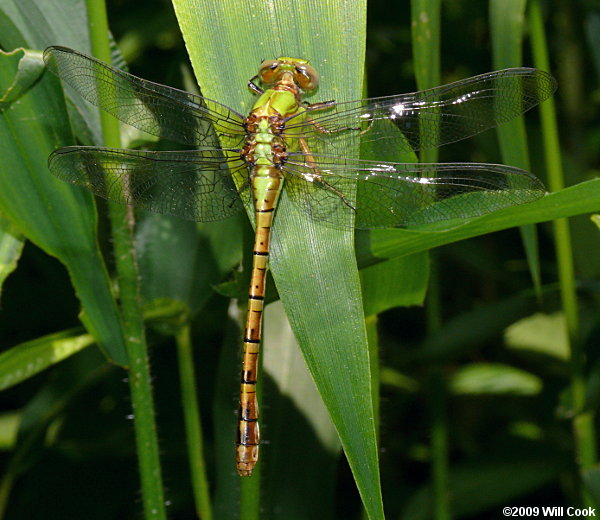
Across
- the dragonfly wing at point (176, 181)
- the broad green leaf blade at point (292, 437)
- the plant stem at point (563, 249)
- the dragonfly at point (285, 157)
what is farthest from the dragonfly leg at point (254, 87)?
the plant stem at point (563, 249)

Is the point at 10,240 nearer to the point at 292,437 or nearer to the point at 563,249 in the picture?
the point at 292,437

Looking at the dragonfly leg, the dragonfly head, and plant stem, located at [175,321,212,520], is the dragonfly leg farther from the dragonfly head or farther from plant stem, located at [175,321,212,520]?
plant stem, located at [175,321,212,520]

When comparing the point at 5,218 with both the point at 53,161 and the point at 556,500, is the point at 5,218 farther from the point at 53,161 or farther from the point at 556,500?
the point at 556,500

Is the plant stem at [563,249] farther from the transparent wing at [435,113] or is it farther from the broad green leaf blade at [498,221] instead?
the broad green leaf blade at [498,221]

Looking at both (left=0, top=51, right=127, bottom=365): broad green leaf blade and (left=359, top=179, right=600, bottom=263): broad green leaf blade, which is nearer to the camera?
(left=359, top=179, right=600, bottom=263): broad green leaf blade

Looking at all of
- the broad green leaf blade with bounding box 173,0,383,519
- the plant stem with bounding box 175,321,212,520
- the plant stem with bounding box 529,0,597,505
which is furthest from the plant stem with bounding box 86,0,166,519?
the plant stem with bounding box 529,0,597,505

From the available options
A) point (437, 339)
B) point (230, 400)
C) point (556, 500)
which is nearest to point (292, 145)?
point (230, 400)
